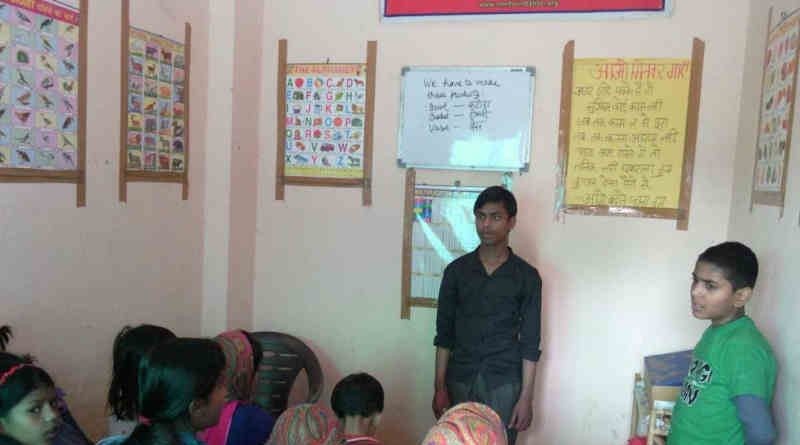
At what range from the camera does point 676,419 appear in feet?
5.56

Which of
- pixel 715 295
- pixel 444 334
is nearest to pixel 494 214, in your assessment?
pixel 444 334

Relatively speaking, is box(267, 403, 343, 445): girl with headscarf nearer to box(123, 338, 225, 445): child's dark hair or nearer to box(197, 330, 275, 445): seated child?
box(197, 330, 275, 445): seated child

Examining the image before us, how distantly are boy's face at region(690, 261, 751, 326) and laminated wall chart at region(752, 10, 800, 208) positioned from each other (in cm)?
43

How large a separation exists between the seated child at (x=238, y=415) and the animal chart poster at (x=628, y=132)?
5.20 ft

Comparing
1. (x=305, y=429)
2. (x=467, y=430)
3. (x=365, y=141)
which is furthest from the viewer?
(x=365, y=141)

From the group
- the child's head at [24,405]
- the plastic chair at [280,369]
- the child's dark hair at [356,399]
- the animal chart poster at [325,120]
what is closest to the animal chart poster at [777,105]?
the child's dark hair at [356,399]

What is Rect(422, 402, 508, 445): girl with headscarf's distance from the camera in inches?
47.8

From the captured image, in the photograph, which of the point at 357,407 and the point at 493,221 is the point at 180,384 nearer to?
the point at 357,407

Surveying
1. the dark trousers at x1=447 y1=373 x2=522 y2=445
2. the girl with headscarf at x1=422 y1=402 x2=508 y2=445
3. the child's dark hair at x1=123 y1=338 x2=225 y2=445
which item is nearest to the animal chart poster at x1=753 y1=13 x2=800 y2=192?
the dark trousers at x1=447 y1=373 x2=522 y2=445

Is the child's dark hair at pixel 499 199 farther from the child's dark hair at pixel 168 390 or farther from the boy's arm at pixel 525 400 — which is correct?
the child's dark hair at pixel 168 390

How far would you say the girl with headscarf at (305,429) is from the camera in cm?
154

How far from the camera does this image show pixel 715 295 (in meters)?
1.58

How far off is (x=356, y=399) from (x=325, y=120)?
1557 millimetres

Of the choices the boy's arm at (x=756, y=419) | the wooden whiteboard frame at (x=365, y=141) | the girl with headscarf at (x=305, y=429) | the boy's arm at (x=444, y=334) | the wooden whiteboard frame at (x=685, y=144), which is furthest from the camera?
the wooden whiteboard frame at (x=365, y=141)
